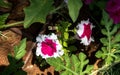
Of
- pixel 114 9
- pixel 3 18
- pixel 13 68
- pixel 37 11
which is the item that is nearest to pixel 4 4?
pixel 3 18

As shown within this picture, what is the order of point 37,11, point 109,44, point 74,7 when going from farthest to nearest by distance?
1. point 109,44
2. point 37,11
3. point 74,7

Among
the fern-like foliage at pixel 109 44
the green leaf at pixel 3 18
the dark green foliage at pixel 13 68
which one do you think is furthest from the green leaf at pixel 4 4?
the fern-like foliage at pixel 109 44

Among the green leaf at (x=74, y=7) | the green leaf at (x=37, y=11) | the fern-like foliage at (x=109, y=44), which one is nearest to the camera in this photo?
the green leaf at (x=74, y=7)

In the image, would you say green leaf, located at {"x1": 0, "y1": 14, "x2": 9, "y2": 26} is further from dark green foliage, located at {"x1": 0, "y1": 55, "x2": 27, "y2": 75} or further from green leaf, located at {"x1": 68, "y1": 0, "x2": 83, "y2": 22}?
green leaf, located at {"x1": 68, "y1": 0, "x2": 83, "y2": 22}

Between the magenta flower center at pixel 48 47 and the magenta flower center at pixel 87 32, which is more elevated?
the magenta flower center at pixel 87 32

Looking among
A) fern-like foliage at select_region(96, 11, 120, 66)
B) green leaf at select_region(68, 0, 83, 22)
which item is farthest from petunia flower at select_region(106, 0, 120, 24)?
green leaf at select_region(68, 0, 83, 22)

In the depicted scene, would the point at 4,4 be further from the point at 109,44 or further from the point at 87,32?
the point at 109,44

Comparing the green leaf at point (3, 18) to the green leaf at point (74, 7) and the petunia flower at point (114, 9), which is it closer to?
the green leaf at point (74, 7)
